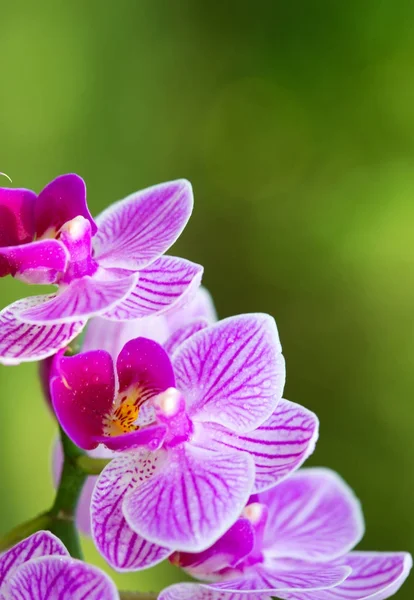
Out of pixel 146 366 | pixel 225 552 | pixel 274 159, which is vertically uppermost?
pixel 146 366

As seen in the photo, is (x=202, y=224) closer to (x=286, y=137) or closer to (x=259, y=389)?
(x=286, y=137)

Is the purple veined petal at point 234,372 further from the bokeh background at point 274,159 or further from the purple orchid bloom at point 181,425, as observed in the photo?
the bokeh background at point 274,159

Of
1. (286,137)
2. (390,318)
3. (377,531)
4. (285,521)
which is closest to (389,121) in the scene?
(286,137)

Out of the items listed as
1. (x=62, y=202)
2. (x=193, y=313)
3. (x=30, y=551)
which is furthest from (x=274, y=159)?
(x=30, y=551)

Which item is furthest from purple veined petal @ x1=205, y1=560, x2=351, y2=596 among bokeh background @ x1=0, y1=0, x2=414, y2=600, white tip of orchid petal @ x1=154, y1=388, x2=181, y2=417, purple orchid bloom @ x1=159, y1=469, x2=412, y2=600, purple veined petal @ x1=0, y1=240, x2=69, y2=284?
bokeh background @ x1=0, y1=0, x2=414, y2=600

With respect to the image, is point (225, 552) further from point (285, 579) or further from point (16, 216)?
point (16, 216)

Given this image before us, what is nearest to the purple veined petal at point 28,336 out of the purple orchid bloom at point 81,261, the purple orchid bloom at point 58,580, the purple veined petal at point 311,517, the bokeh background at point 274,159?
the purple orchid bloom at point 81,261

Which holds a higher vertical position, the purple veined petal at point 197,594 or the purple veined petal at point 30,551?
the purple veined petal at point 30,551
